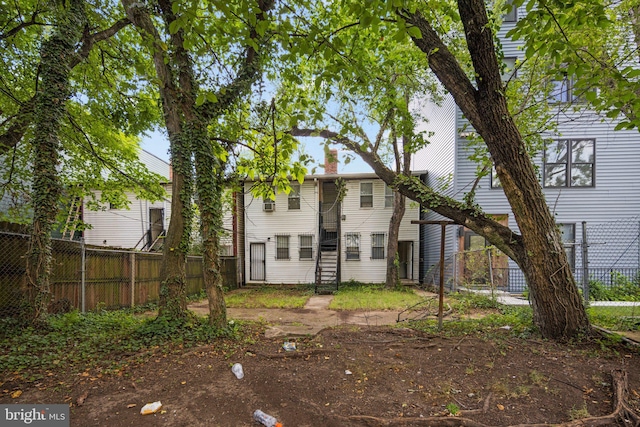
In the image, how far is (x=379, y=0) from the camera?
300 centimetres

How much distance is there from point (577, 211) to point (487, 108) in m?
9.92

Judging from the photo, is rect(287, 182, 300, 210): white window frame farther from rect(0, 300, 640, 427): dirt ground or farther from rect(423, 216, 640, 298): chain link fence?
rect(0, 300, 640, 427): dirt ground

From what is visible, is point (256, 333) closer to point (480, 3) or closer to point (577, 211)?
point (480, 3)

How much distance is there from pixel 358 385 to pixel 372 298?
7.74 m

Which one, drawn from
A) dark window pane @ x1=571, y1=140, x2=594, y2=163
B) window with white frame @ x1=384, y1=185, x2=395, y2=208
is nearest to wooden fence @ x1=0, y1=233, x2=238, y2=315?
window with white frame @ x1=384, y1=185, x2=395, y2=208

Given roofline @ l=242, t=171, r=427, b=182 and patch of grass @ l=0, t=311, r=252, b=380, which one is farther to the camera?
roofline @ l=242, t=171, r=427, b=182

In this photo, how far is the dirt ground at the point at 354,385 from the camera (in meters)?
2.60

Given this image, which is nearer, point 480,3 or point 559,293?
point 480,3

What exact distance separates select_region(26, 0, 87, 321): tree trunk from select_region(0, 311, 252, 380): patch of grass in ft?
1.39

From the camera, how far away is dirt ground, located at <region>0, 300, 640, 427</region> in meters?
2.60

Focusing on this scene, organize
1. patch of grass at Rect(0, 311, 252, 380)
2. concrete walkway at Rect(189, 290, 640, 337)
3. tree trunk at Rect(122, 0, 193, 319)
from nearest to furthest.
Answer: patch of grass at Rect(0, 311, 252, 380), tree trunk at Rect(122, 0, 193, 319), concrete walkway at Rect(189, 290, 640, 337)

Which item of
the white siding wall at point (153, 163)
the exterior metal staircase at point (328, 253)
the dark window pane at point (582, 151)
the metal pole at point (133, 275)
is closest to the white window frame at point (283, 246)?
the exterior metal staircase at point (328, 253)

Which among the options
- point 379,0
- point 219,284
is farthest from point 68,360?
point 379,0

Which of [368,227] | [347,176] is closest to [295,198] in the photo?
[347,176]
